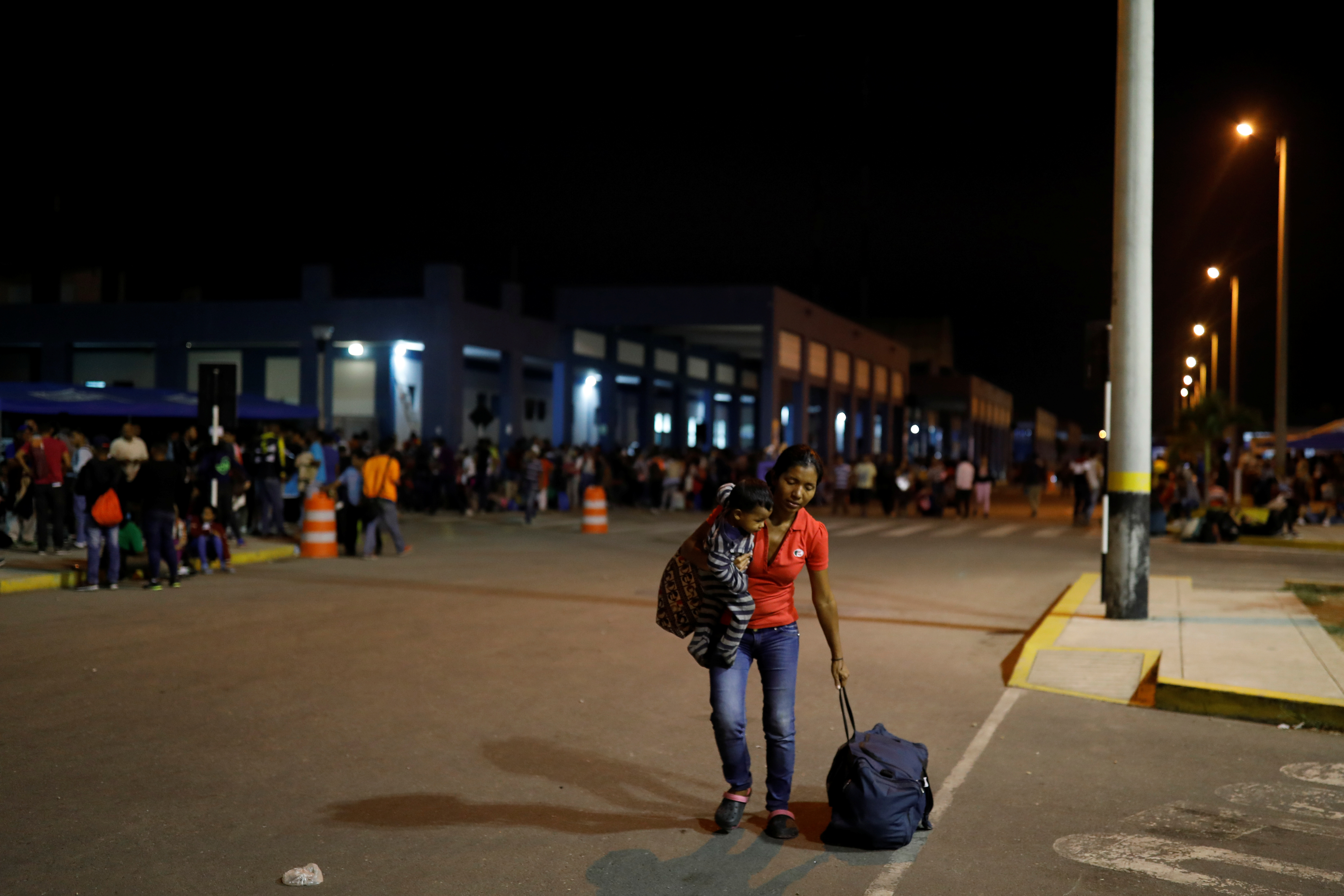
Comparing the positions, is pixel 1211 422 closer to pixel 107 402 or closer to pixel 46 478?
pixel 107 402

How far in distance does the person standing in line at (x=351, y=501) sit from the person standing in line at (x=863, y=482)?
1567 centimetres

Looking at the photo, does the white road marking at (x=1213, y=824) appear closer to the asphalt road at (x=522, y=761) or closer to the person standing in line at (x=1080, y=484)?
the asphalt road at (x=522, y=761)

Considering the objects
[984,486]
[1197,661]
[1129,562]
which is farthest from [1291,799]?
[984,486]

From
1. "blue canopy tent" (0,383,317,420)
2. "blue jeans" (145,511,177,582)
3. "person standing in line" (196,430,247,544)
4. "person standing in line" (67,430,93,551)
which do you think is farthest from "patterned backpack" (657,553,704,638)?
"blue canopy tent" (0,383,317,420)

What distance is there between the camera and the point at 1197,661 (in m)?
9.16

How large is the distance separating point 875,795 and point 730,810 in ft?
2.13

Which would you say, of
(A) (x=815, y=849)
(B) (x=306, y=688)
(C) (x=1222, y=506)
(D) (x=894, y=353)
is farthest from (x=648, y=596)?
(D) (x=894, y=353)

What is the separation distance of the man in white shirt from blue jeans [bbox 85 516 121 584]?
72.4 inches

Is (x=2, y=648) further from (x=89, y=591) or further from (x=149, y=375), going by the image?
(x=149, y=375)

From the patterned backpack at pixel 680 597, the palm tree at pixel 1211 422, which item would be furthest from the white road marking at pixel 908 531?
the palm tree at pixel 1211 422

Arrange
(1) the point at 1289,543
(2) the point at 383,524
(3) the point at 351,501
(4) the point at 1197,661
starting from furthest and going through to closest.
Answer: (1) the point at 1289,543 → (2) the point at 383,524 → (3) the point at 351,501 → (4) the point at 1197,661

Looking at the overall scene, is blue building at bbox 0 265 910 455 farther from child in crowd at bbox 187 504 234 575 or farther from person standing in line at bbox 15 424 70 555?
child in crowd at bbox 187 504 234 575

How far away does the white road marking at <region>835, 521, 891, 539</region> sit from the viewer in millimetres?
24328

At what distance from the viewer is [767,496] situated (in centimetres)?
497
